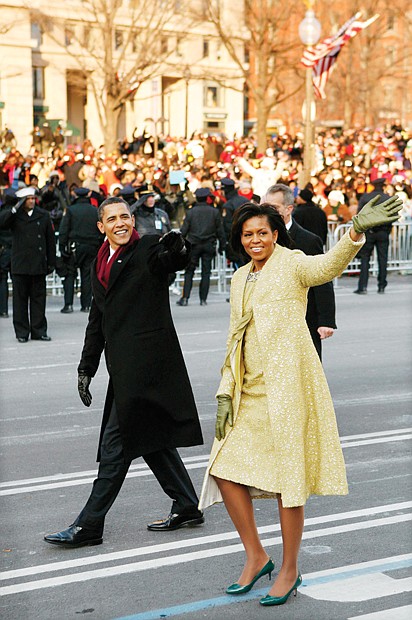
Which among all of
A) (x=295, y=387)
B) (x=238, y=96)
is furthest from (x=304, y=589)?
(x=238, y=96)

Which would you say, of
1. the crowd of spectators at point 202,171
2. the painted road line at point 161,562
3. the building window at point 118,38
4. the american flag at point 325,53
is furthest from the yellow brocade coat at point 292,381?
the building window at point 118,38

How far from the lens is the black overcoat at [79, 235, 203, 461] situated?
5.81 m

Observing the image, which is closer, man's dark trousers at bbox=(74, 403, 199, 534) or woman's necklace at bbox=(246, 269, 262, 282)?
woman's necklace at bbox=(246, 269, 262, 282)

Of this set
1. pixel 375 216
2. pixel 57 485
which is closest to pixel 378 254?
pixel 57 485

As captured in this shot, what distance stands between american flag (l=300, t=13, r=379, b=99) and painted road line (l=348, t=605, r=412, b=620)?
1876cm

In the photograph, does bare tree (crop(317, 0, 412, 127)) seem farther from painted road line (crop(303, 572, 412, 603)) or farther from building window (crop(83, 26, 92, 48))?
painted road line (crop(303, 572, 412, 603))

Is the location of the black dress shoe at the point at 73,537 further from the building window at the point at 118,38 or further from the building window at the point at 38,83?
the building window at the point at 38,83

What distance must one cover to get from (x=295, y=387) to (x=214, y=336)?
8.65 metres

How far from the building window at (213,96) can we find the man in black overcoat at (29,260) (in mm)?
55519

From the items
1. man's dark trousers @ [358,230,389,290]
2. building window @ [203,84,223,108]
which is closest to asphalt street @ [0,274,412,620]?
man's dark trousers @ [358,230,389,290]

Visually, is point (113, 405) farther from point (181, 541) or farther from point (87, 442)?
point (87, 442)

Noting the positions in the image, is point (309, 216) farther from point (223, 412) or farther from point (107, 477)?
point (223, 412)

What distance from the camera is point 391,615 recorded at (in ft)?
15.6

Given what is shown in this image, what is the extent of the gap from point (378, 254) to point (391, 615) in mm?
13698
